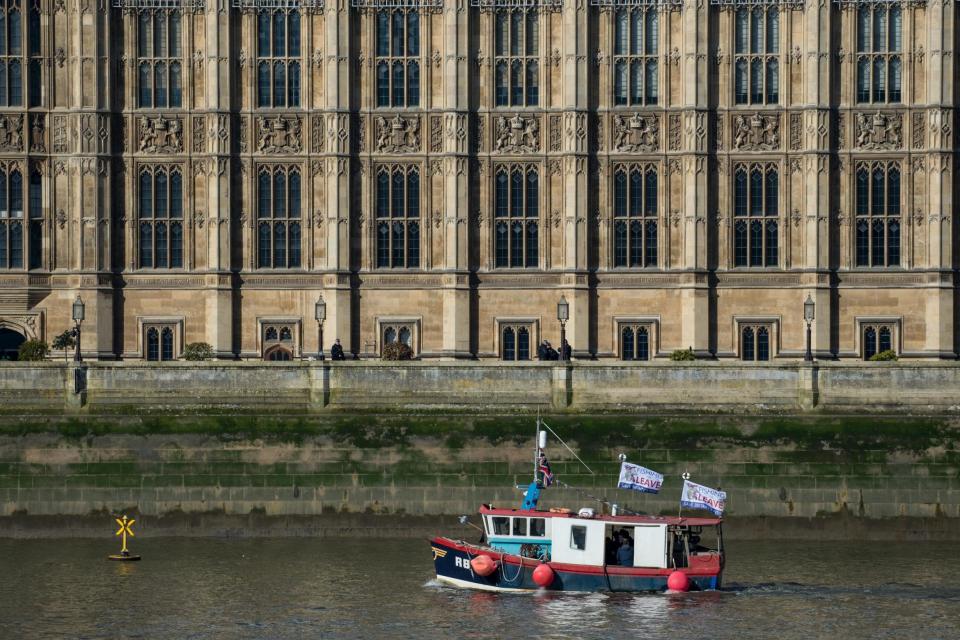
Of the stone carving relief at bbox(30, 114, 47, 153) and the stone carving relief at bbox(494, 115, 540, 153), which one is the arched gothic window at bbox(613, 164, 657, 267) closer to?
the stone carving relief at bbox(494, 115, 540, 153)

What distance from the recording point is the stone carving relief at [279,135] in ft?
296

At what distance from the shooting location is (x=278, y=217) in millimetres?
90812

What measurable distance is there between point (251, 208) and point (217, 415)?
1801 cm

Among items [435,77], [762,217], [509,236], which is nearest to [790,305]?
[762,217]

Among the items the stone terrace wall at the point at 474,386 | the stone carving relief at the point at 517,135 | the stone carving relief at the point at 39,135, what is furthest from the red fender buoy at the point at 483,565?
the stone carving relief at the point at 39,135

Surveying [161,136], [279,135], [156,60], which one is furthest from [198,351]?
[156,60]

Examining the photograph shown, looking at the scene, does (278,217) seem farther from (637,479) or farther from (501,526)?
(637,479)

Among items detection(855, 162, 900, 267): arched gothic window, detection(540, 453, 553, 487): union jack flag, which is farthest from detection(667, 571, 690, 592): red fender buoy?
detection(855, 162, 900, 267): arched gothic window

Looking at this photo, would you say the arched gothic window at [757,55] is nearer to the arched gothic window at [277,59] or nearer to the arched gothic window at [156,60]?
the arched gothic window at [277,59]

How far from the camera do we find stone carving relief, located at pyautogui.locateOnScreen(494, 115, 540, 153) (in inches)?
3558

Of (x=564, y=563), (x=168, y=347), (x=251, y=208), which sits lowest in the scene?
(x=564, y=563)

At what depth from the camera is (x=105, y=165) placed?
295 feet

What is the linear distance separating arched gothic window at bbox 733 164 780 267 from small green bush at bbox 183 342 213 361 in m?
22.0

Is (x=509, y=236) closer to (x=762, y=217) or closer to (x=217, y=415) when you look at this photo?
(x=762, y=217)
